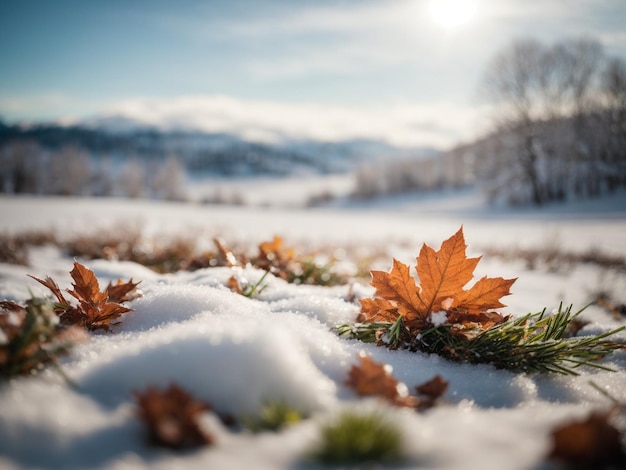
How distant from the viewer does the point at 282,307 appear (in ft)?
5.49

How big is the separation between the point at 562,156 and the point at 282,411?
35.4 meters

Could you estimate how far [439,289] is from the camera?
53.1 inches

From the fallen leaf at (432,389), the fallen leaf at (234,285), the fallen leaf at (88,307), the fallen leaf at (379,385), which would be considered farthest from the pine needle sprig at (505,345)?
the fallen leaf at (88,307)

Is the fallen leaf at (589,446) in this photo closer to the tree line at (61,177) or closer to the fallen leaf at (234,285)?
the fallen leaf at (234,285)

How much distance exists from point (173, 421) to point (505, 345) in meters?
1.19

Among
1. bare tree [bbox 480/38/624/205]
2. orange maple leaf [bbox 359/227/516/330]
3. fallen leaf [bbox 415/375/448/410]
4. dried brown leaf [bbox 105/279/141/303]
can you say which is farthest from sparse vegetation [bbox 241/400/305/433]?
bare tree [bbox 480/38/624/205]

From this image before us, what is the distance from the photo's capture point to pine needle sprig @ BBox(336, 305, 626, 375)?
133 cm

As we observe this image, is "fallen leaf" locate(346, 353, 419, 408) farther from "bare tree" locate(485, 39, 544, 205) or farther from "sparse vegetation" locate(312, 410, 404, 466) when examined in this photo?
"bare tree" locate(485, 39, 544, 205)

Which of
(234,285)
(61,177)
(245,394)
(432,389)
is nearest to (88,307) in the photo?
(234,285)

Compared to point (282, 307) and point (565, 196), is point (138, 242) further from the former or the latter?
point (565, 196)

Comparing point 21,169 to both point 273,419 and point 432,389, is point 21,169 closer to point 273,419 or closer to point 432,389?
point 273,419

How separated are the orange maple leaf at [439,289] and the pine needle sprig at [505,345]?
0.18ft

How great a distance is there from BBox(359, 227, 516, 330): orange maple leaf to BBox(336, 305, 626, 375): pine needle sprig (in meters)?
0.05

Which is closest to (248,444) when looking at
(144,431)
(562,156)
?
(144,431)
